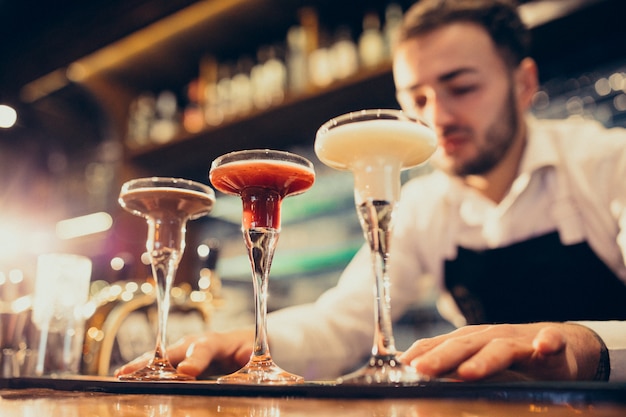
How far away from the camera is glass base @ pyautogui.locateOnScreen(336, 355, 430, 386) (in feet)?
2.47

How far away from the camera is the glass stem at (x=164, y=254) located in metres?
1.20

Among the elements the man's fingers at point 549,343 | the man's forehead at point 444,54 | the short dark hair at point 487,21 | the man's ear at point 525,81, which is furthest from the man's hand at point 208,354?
the man's ear at point 525,81

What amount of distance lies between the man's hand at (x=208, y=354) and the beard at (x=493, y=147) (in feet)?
3.73

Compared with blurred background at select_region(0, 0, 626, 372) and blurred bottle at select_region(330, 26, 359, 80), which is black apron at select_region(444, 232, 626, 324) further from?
blurred bottle at select_region(330, 26, 359, 80)

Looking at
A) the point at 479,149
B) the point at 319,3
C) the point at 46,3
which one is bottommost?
the point at 479,149

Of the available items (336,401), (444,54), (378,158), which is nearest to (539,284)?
(444,54)

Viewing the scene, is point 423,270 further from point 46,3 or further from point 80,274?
point 46,3

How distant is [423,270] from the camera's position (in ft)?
7.70

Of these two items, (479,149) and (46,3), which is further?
(46,3)

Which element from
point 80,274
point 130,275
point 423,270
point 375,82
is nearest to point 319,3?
point 375,82

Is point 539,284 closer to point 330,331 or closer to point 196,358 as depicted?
point 330,331

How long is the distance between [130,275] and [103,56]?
6.10ft

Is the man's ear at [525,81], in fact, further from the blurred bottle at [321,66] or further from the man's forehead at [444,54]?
the blurred bottle at [321,66]

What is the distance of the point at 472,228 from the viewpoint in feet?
7.11
